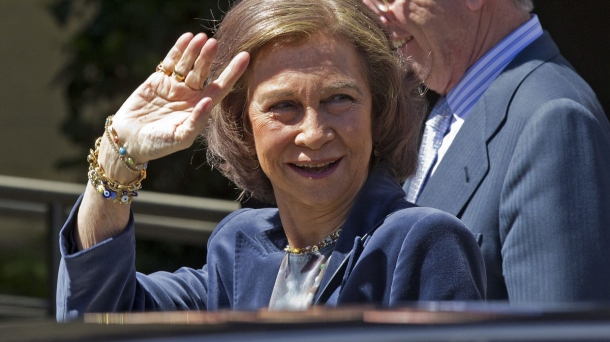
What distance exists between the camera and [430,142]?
3.23 metres

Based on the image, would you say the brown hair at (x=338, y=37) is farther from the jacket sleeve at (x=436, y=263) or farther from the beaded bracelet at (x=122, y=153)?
the jacket sleeve at (x=436, y=263)

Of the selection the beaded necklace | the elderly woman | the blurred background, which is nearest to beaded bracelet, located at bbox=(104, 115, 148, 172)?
the elderly woman

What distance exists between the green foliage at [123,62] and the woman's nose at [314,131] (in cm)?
317

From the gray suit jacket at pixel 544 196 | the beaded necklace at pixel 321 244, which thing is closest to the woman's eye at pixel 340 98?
the beaded necklace at pixel 321 244

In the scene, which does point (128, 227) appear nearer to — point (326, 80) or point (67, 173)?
point (326, 80)

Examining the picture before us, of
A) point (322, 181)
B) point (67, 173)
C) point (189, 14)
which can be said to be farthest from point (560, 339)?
point (67, 173)

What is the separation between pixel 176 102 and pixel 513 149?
95 cm

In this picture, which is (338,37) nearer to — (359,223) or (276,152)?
(276,152)

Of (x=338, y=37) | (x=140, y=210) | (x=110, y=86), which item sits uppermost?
(x=338, y=37)

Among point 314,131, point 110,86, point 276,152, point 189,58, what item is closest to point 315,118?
point 314,131

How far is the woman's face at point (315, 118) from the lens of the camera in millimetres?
2436

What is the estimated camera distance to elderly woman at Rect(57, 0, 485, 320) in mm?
2395

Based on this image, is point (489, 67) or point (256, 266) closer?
point (256, 266)

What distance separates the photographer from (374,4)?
3.33m
